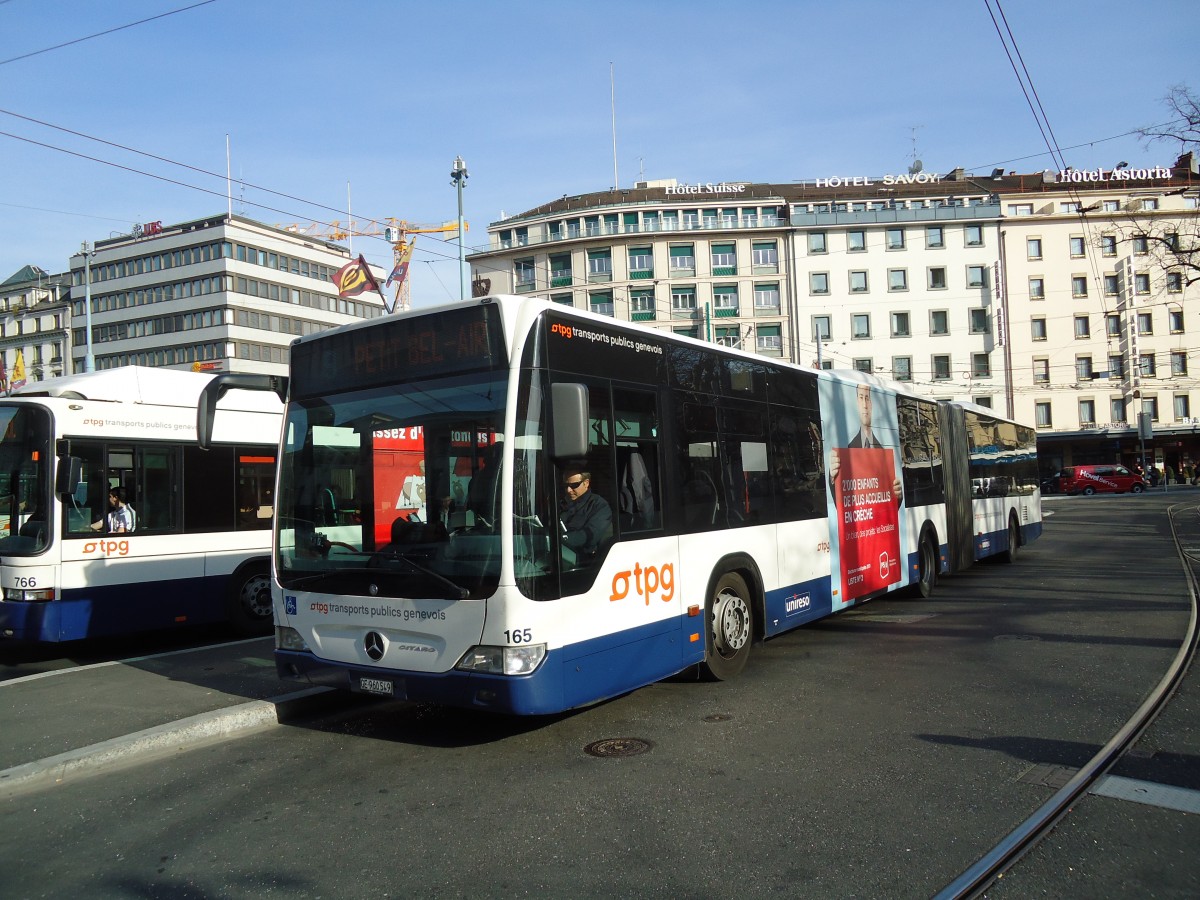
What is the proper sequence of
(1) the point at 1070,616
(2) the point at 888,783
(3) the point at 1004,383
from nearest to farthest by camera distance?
(2) the point at 888,783
(1) the point at 1070,616
(3) the point at 1004,383

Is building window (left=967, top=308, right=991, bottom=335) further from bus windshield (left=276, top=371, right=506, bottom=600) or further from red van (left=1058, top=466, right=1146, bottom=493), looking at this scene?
bus windshield (left=276, top=371, right=506, bottom=600)

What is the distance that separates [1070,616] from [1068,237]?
60825mm

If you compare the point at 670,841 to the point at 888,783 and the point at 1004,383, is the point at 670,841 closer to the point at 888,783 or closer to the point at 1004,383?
the point at 888,783

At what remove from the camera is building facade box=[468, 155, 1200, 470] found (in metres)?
61.4

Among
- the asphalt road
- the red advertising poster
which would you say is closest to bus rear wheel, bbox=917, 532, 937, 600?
the red advertising poster

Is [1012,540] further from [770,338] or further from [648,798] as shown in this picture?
[770,338]

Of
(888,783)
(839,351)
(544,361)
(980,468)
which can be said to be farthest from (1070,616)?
(839,351)

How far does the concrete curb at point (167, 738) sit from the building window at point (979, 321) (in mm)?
63074

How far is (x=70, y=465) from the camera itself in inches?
354

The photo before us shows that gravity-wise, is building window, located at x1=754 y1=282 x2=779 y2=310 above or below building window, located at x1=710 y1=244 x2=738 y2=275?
below

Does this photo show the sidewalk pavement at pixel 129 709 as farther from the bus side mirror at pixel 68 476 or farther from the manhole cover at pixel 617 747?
the manhole cover at pixel 617 747

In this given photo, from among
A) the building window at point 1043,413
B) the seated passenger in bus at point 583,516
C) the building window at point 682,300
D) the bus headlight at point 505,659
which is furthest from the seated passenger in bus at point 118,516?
the building window at point 1043,413

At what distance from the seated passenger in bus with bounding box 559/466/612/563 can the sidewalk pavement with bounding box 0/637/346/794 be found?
296 cm

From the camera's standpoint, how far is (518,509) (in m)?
5.37
